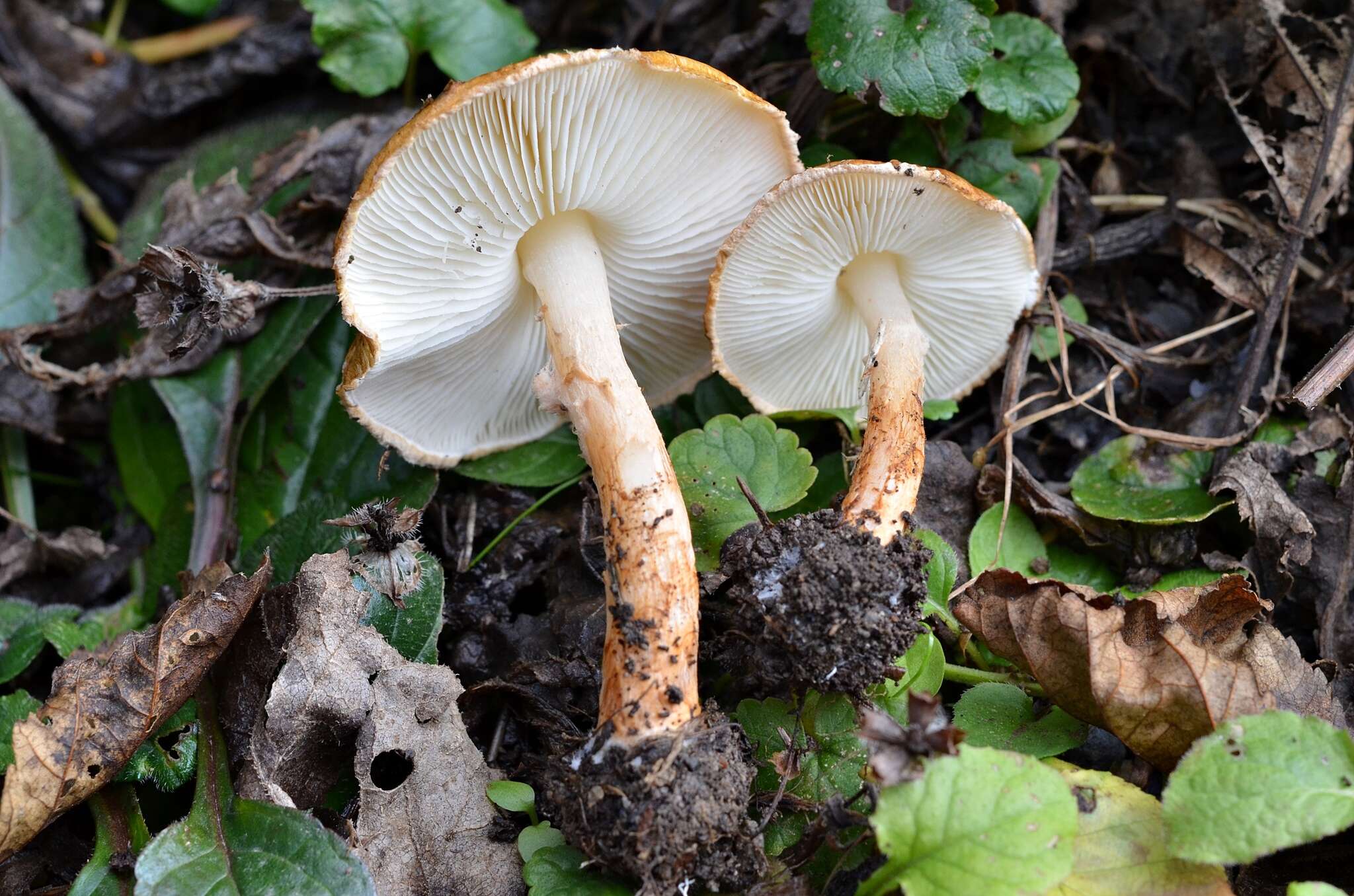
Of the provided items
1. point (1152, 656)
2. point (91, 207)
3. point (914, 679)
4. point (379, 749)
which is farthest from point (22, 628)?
point (1152, 656)

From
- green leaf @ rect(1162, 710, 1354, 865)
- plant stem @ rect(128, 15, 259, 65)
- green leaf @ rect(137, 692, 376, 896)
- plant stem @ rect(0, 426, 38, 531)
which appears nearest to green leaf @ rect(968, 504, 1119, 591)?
green leaf @ rect(1162, 710, 1354, 865)

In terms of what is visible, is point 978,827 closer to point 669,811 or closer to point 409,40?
point 669,811

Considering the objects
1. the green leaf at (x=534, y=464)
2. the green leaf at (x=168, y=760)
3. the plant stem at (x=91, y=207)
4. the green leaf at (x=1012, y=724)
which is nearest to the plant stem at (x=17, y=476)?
the plant stem at (x=91, y=207)

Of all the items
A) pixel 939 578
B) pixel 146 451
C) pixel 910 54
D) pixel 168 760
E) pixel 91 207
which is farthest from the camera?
pixel 91 207

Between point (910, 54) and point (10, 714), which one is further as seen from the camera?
point (910, 54)

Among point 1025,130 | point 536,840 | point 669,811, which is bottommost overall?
point 536,840

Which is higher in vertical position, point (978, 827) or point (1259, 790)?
point (1259, 790)

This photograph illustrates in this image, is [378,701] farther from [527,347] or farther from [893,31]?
[893,31]
